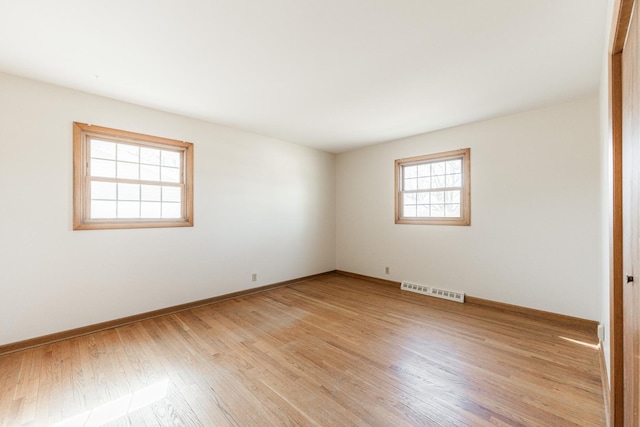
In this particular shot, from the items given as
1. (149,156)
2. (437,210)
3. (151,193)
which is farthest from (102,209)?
(437,210)

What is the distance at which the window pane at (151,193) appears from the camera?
10.9ft

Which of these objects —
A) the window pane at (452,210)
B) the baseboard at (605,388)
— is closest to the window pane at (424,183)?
the window pane at (452,210)

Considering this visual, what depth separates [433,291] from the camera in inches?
162

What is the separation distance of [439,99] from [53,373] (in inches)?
173

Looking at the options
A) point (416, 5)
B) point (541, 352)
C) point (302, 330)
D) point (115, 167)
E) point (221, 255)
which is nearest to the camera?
point (416, 5)

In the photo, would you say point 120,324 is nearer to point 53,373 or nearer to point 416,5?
point 53,373

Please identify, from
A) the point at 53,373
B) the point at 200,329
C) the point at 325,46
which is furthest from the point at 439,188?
the point at 53,373

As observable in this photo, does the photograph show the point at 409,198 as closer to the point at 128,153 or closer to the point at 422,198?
the point at 422,198

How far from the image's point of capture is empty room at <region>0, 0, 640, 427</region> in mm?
1695

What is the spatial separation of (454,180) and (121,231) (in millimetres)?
4505

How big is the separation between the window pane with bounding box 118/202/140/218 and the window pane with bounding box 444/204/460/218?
4291 mm

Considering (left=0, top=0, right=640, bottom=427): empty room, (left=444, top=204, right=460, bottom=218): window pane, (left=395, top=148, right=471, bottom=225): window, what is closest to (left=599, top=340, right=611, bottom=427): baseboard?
(left=0, top=0, right=640, bottom=427): empty room

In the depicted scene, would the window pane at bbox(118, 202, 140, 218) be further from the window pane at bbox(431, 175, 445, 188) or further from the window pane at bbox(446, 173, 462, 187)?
the window pane at bbox(446, 173, 462, 187)

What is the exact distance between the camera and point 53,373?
6.94 feet
